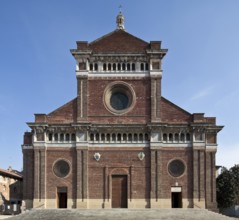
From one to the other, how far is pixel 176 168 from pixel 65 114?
1227cm

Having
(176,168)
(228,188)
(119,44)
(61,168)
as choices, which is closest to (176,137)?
(176,168)

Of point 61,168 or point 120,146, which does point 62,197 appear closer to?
point 61,168

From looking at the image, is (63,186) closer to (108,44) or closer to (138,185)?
(138,185)

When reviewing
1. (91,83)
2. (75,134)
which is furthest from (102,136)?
(91,83)

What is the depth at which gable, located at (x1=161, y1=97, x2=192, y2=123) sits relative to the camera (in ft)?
137

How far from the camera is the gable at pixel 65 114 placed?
41.9m

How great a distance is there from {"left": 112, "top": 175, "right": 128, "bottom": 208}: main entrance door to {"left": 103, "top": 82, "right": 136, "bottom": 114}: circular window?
261 inches

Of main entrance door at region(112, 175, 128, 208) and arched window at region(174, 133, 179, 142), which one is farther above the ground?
arched window at region(174, 133, 179, 142)

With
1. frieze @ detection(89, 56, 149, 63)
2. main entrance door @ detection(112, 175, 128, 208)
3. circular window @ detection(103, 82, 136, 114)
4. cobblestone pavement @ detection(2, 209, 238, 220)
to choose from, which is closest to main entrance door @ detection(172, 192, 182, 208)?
cobblestone pavement @ detection(2, 209, 238, 220)

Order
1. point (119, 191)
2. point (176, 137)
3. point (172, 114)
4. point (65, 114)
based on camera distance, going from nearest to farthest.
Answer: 1. point (119, 191)
2. point (176, 137)
3. point (172, 114)
4. point (65, 114)

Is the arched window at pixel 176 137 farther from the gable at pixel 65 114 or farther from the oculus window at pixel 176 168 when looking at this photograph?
the gable at pixel 65 114

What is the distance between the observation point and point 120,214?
3631 centimetres

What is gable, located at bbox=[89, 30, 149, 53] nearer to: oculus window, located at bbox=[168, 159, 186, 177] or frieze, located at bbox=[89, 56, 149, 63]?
frieze, located at bbox=[89, 56, 149, 63]

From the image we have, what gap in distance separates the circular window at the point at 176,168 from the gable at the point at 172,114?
4.10 meters
